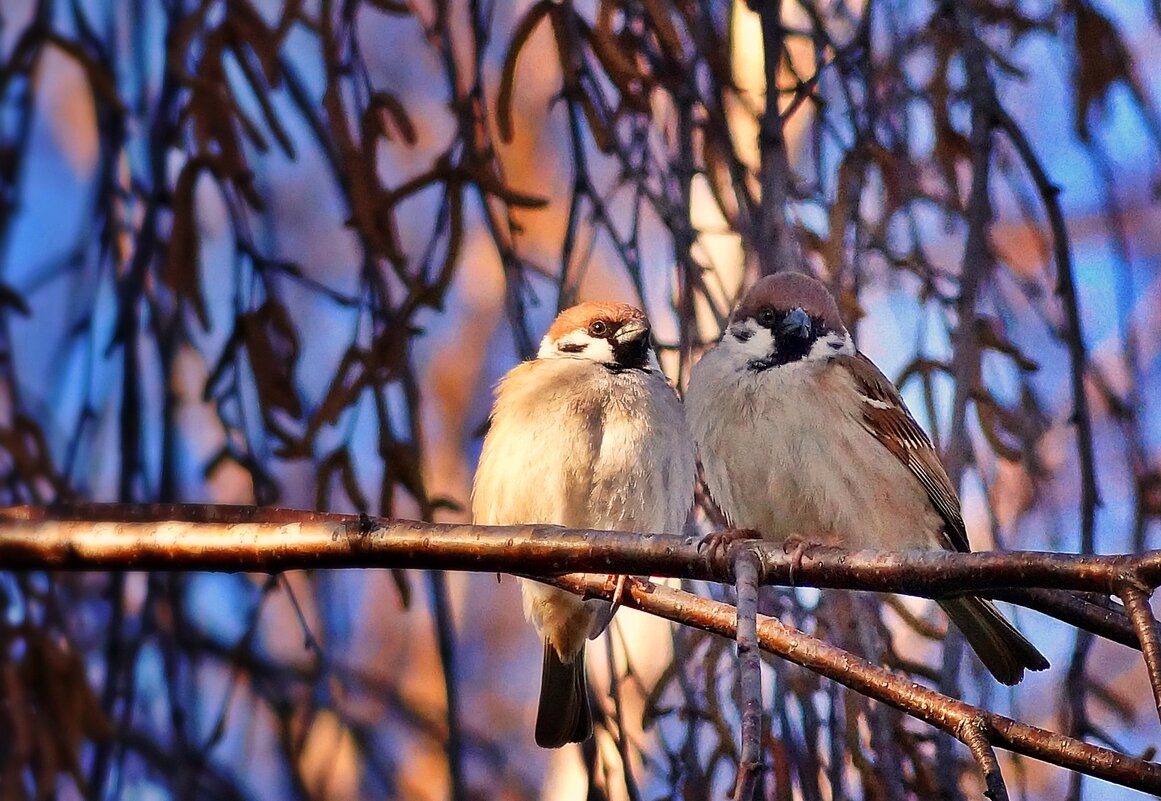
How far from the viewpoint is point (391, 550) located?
1939 mm

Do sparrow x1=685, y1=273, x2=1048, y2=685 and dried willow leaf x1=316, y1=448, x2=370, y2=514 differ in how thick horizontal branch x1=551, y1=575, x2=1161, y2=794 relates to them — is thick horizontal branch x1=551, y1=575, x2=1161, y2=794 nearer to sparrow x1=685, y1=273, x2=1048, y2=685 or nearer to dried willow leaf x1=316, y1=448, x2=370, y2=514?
sparrow x1=685, y1=273, x2=1048, y2=685

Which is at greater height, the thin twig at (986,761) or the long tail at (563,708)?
the thin twig at (986,761)

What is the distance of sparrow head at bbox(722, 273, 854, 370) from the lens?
9.47ft

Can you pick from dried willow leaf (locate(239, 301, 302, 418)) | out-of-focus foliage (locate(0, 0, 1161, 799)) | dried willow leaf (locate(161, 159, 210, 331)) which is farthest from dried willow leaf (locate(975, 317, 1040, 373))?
dried willow leaf (locate(161, 159, 210, 331))

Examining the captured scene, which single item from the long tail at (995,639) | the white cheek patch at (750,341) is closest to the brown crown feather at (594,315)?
the white cheek patch at (750,341)

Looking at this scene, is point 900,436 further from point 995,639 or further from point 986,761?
point 986,761

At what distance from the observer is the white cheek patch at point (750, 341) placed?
2.98 m

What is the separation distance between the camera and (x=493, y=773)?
215 inches

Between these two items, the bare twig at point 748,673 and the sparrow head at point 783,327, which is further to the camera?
the sparrow head at point 783,327

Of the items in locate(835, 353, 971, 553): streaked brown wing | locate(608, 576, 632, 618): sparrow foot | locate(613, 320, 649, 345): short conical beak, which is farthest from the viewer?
locate(613, 320, 649, 345): short conical beak

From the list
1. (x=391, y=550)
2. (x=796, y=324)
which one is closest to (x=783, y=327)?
Answer: (x=796, y=324)

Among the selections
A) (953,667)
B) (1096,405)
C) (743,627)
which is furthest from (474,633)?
(743,627)

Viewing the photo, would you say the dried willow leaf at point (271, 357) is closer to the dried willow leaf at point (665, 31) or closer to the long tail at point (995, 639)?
the dried willow leaf at point (665, 31)

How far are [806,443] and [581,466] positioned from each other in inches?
19.2
